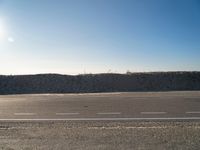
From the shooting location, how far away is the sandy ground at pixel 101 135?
8.98m

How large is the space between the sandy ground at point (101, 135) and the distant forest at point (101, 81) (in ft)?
81.7

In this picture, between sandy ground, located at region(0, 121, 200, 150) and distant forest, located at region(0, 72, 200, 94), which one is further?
distant forest, located at region(0, 72, 200, 94)

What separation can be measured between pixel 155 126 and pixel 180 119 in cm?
212

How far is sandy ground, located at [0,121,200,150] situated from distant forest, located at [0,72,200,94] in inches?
980

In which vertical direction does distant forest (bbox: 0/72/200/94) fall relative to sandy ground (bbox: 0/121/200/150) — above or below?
above

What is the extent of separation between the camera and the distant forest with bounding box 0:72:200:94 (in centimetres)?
3800

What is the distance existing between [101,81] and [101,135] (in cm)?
2905

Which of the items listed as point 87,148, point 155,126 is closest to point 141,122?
point 155,126

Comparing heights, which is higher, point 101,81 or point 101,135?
point 101,81

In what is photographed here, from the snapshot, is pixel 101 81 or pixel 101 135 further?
pixel 101 81

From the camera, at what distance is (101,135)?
33.8 feet

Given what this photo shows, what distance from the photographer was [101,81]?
129ft

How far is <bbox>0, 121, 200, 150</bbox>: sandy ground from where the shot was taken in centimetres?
898

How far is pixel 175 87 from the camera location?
125ft
